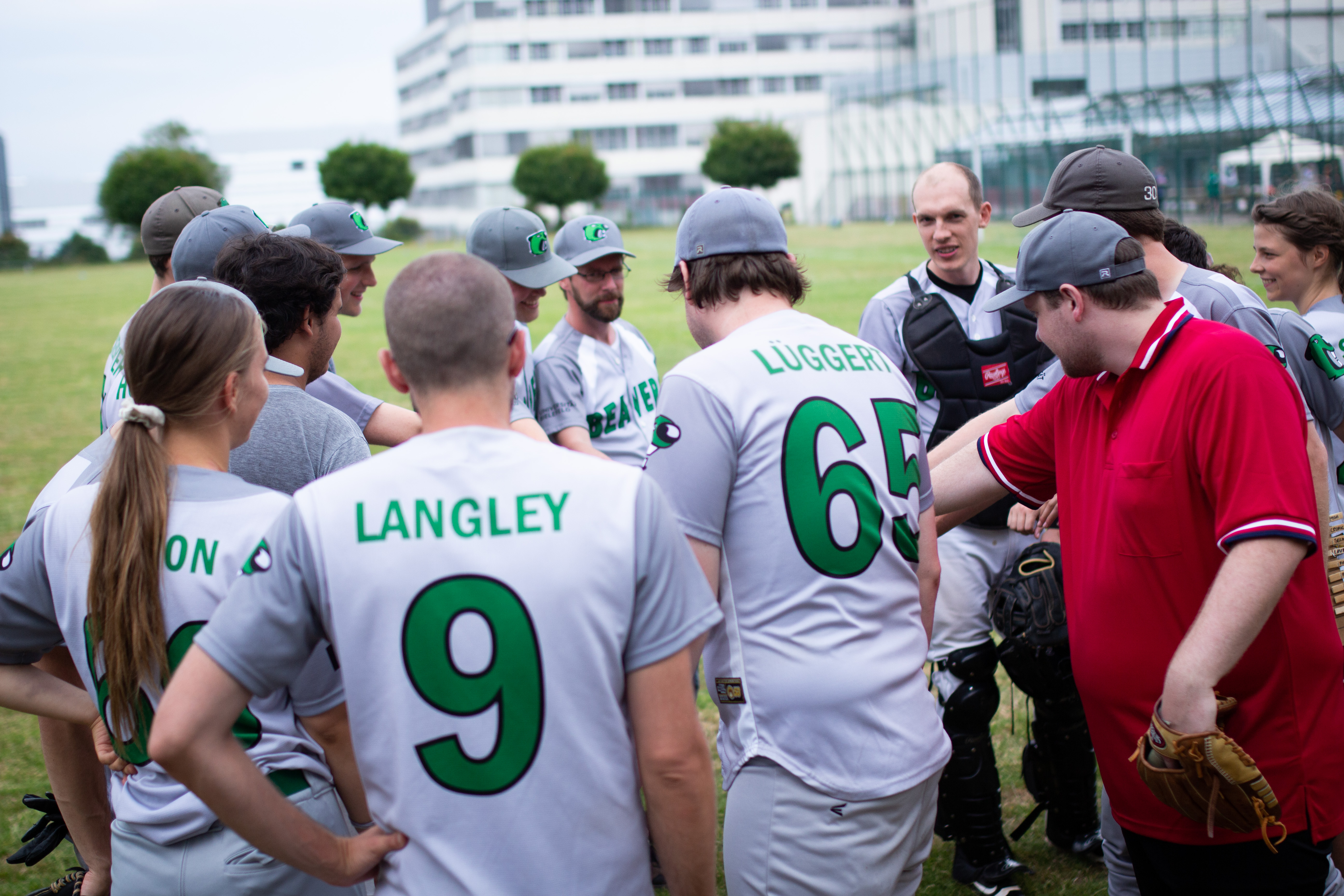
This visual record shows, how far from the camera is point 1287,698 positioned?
8.29 ft

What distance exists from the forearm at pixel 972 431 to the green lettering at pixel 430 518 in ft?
7.09

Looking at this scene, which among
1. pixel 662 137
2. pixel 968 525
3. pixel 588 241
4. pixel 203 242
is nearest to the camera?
pixel 203 242

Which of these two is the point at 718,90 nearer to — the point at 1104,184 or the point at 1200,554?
the point at 1104,184

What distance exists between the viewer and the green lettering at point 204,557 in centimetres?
212

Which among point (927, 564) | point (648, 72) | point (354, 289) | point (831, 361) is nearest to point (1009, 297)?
point (831, 361)

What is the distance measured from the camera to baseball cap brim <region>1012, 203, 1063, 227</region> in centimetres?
376

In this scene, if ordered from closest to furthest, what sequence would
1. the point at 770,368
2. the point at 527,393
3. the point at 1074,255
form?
the point at 770,368 < the point at 1074,255 < the point at 527,393

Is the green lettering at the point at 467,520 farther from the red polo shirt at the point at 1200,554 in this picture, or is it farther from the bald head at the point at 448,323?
the red polo shirt at the point at 1200,554

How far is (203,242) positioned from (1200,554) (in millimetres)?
3171

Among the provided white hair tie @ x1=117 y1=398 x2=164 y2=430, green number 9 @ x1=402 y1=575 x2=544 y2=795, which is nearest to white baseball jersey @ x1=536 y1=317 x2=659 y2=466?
white hair tie @ x1=117 y1=398 x2=164 y2=430

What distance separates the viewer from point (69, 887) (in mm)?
3133

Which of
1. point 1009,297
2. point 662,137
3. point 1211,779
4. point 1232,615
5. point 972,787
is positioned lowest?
point 972,787

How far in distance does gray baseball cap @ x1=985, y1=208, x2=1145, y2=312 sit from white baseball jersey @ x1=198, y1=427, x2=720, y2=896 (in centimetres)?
143

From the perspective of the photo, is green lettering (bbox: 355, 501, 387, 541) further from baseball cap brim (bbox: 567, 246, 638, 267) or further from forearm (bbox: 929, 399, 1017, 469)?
baseball cap brim (bbox: 567, 246, 638, 267)
